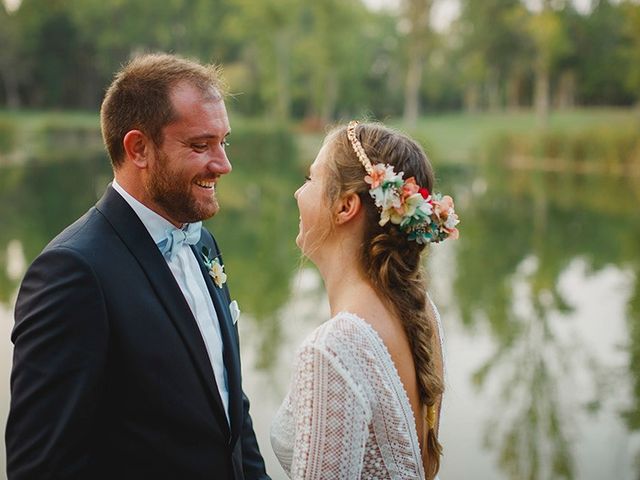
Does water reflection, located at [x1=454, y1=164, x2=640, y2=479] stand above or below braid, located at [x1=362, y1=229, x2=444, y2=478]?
above

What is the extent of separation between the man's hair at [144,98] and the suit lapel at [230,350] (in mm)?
466

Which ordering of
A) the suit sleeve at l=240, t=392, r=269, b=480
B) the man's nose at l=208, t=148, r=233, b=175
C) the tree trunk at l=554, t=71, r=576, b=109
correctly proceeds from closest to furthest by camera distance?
the man's nose at l=208, t=148, r=233, b=175 < the suit sleeve at l=240, t=392, r=269, b=480 < the tree trunk at l=554, t=71, r=576, b=109

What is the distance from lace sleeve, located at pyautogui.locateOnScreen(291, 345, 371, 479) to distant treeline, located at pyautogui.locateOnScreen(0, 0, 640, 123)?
42065 millimetres

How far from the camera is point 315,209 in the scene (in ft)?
7.00

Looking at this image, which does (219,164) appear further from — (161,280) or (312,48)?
Result: (312,48)

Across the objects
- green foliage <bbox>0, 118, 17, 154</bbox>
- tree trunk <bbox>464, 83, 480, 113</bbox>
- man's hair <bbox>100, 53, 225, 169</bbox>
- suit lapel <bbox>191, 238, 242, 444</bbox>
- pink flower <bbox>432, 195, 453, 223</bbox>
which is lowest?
suit lapel <bbox>191, 238, 242, 444</bbox>

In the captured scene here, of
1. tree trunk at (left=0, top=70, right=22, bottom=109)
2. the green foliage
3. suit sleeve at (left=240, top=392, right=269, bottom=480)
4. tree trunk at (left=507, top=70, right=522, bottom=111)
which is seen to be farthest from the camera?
tree trunk at (left=507, top=70, right=522, bottom=111)

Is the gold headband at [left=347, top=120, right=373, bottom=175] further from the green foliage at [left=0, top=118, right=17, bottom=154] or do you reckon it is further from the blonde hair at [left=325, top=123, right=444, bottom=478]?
the green foliage at [left=0, top=118, right=17, bottom=154]

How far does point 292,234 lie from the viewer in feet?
54.4

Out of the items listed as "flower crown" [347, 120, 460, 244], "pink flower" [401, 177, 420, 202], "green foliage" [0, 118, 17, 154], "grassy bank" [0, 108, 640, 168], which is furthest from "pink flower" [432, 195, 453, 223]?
"green foliage" [0, 118, 17, 154]

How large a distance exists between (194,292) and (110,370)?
0.41 meters

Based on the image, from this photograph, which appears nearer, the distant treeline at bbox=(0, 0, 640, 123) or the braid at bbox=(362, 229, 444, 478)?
the braid at bbox=(362, 229, 444, 478)

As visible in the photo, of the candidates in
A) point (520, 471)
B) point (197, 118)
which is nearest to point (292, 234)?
point (520, 471)

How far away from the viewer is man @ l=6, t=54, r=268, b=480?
72.5 inches
